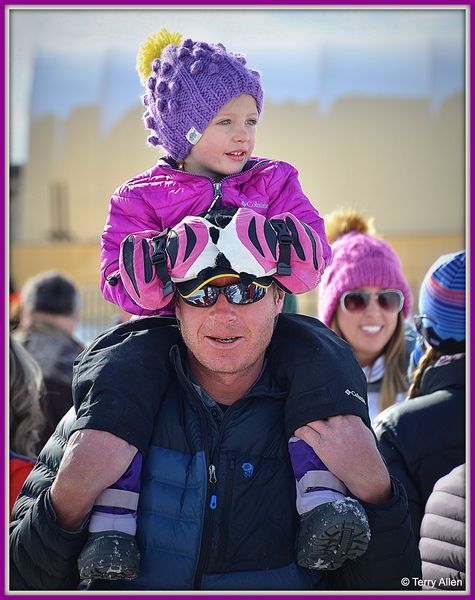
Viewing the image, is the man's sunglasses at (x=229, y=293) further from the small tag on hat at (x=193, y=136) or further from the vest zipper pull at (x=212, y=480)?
the small tag on hat at (x=193, y=136)

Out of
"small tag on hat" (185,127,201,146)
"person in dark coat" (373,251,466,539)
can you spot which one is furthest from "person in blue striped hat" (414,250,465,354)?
"small tag on hat" (185,127,201,146)

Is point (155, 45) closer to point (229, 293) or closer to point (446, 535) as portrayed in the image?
point (229, 293)

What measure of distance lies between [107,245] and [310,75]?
2516 cm

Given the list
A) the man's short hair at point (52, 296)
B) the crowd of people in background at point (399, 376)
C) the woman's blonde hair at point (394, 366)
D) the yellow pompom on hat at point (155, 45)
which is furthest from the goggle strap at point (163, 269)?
the man's short hair at point (52, 296)

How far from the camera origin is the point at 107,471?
262 cm

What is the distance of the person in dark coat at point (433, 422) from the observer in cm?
330

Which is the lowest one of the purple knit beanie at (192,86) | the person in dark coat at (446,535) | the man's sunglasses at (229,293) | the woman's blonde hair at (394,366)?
the person in dark coat at (446,535)

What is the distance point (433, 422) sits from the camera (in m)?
3.33

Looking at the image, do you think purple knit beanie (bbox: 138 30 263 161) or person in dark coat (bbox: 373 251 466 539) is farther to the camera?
person in dark coat (bbox: 373 251 466 539)

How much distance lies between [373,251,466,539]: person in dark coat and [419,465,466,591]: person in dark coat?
0.56ft

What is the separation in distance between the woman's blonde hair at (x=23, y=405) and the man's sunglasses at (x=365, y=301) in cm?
157

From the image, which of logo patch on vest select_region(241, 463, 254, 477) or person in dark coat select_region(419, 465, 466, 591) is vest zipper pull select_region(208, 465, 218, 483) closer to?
logo patch on vest select_region(241, 463, 254, 477)

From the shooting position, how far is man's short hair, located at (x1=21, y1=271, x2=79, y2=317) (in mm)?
6180

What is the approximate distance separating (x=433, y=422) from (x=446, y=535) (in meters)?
0.44
